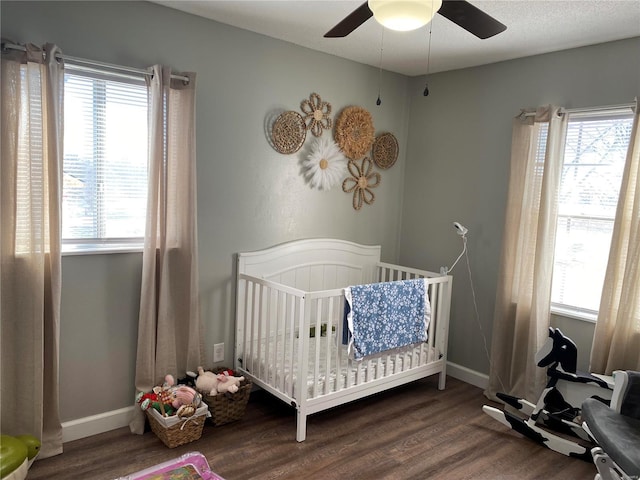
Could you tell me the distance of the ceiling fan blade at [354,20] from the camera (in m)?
1.87

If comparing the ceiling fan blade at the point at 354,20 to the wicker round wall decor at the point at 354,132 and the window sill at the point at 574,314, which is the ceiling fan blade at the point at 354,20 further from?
the window sill at the point at 574,314

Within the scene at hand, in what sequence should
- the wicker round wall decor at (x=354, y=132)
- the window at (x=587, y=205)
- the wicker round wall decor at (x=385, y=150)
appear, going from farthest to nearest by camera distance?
the wicker round wall decor at (x=385, y=150) < the wicker round wall decor at (x=354, y=132) < the window at (x=587, y=205)

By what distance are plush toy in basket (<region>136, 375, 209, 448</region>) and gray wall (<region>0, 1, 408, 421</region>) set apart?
0.84 feet

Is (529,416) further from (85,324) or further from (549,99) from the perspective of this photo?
(85,324)

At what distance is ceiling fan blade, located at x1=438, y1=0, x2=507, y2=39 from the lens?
168 cm

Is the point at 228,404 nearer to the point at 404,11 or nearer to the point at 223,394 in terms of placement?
the point at 223,394

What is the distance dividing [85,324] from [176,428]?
74 centimetres

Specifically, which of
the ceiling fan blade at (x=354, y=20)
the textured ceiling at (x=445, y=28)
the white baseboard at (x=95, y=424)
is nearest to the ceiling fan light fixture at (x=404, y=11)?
the ceiling fan blade at (x=354, y=20)

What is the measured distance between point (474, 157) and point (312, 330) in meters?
1.77

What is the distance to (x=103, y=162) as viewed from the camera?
267cm

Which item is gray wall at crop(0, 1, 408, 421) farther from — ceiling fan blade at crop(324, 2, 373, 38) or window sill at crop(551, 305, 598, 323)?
window sill at crop(551, 305, 598, 323)

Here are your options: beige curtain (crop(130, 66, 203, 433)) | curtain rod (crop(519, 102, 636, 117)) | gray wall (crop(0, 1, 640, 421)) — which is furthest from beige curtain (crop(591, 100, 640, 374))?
beige curtain (crop(130, 66, 203, 433))

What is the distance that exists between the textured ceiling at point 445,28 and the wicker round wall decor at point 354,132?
41 centimetres

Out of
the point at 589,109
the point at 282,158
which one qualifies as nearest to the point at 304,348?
the point at 282,158
